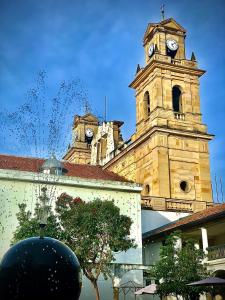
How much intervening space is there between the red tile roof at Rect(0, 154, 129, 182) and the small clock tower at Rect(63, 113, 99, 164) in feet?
63.2

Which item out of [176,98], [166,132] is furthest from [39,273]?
[176,98]

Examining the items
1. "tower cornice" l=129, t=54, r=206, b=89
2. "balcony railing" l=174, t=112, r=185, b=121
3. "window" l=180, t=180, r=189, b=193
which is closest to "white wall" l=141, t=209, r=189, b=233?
"window" l=180, t=180, r=189, b=193

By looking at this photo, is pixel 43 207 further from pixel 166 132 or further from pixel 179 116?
pixel 179 116

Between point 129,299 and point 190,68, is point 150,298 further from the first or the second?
point 190,68

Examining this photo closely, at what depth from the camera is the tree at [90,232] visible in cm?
2258

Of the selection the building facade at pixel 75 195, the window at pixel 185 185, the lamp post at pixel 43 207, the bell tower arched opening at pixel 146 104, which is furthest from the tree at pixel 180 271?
the bell tower arched opening at pixel 146 104

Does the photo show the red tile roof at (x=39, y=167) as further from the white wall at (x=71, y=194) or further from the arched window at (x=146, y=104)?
the arched window at (x=146, y=104)

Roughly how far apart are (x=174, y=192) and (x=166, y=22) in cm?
1670

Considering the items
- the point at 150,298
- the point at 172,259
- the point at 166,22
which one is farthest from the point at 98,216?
the point at 166,22

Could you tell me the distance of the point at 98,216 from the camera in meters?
23.0

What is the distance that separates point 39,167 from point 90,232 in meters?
11.8

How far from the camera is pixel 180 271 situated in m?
21.8

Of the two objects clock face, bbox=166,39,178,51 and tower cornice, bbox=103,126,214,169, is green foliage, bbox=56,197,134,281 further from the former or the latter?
clock face, bbox=166,39,178,51

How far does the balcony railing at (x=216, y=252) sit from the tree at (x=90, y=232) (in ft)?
15.4
